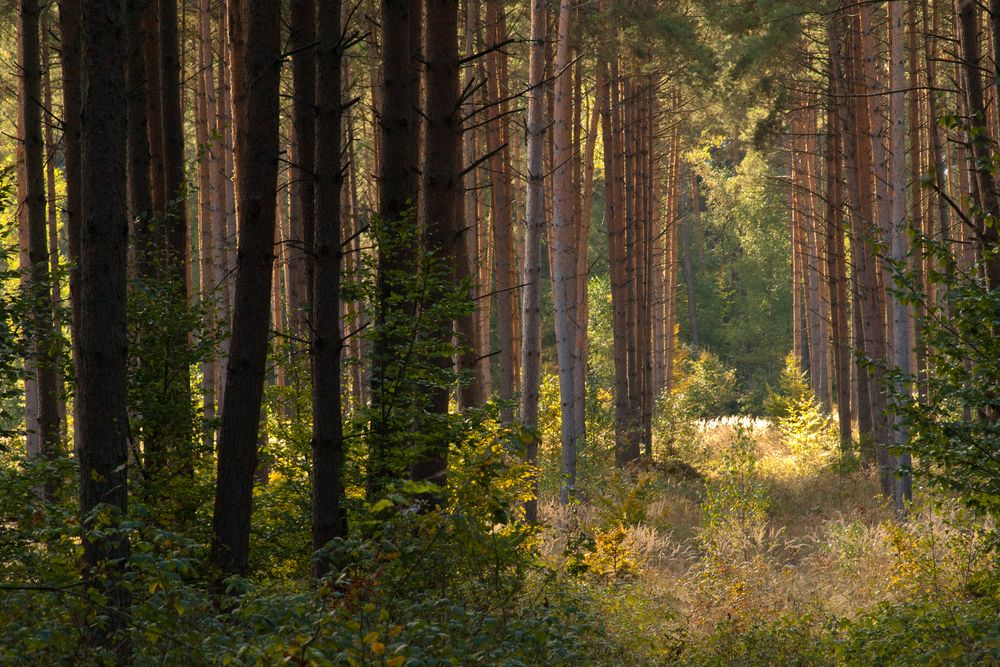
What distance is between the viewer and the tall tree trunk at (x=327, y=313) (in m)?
6.04

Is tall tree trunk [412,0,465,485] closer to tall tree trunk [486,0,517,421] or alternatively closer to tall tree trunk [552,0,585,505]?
tall tree trunk [552,0,585,505]

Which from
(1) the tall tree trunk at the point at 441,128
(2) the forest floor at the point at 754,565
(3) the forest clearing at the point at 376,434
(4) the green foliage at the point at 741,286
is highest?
(4) the green foliage at the point at 741,286

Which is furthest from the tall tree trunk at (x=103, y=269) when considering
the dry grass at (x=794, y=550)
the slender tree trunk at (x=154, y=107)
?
the slender tree trunk at (x=154, y=107)

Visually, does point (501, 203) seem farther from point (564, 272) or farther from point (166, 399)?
point (166, 399)

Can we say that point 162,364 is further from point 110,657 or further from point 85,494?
point 110,657

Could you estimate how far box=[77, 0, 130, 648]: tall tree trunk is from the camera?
16.2 feet

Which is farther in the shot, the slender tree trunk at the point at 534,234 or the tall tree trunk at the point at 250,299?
the slender tree trunk at the point at 534,234

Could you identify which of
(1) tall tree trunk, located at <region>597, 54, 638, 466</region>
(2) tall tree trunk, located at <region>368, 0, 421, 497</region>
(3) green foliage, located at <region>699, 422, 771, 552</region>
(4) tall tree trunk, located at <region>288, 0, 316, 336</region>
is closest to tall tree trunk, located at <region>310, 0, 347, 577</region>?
(4) tall tree trunk, located at <region>288, 0, 316, 336</region>

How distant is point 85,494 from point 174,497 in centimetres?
178

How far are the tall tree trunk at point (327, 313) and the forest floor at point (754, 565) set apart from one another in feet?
5.17

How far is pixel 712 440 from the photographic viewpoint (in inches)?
917

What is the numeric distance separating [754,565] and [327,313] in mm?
5721

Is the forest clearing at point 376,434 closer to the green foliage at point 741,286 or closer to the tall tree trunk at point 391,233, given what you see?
the tall tree trunk at point 391,233

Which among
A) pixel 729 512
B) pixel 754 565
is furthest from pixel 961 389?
pixel 729 512
